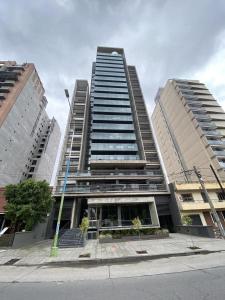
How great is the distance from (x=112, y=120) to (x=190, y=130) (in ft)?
79.7

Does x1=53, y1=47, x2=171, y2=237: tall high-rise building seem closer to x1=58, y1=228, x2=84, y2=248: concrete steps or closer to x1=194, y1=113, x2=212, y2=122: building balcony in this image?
x1=58, y1=228, x2=84, y2=248: concrete steps

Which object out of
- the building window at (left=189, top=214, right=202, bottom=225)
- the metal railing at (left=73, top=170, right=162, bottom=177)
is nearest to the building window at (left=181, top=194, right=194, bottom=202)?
the building window at (left=189, top=214, right=202, bottom=225)

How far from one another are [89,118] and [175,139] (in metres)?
31.9

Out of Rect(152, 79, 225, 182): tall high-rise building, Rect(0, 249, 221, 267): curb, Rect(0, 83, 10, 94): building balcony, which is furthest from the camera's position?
Rect(0, 83, 10, 94): building balcony

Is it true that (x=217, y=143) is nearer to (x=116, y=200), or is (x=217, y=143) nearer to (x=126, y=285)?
(x=116, y=200)

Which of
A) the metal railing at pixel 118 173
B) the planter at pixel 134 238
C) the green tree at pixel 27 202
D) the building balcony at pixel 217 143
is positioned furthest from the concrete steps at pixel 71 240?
the building balcony at pixel 217 143

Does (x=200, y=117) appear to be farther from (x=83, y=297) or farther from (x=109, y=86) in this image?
(x=83, y=297)

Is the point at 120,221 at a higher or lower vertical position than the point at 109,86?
lower

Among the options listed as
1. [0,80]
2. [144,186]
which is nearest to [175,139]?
[144,186]

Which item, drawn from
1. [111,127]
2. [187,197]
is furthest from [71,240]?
[111,127]

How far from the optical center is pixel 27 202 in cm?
1805

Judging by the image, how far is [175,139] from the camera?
5631cm

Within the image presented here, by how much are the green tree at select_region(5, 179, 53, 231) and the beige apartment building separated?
21.0m

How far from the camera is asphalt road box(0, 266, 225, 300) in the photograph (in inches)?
188
